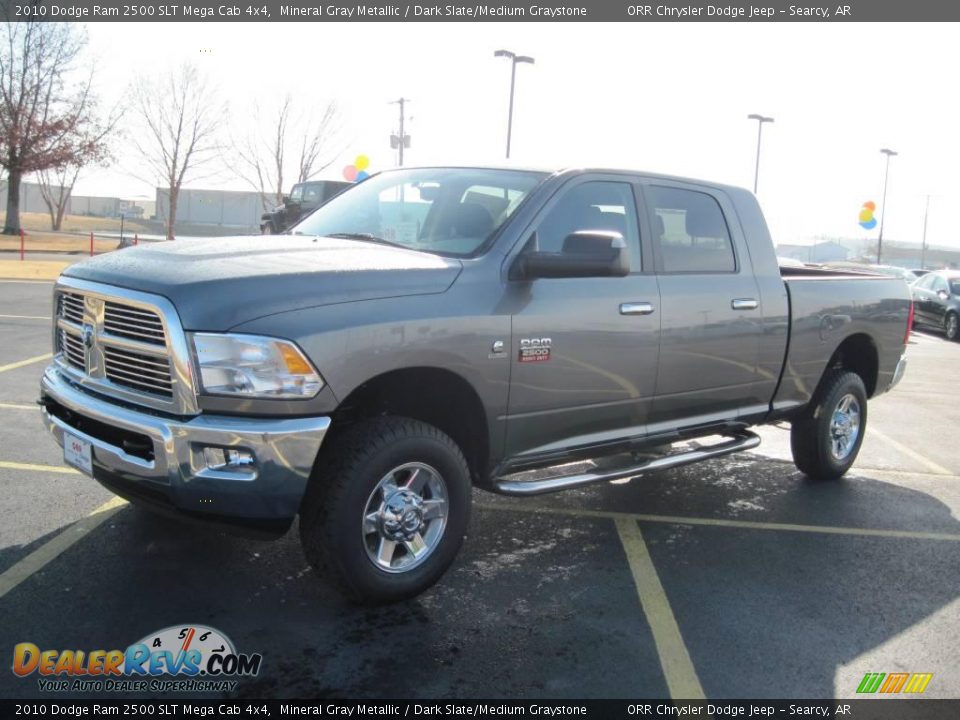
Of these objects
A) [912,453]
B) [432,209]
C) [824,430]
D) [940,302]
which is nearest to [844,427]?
[824,430]

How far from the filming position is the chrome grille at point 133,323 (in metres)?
3.41

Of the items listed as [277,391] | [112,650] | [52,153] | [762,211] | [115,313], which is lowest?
[112,650]

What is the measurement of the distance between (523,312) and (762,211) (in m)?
2.48

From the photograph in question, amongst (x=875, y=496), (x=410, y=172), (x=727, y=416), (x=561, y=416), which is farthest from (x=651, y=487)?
(x=410, y=172)

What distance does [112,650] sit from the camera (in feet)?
10.9

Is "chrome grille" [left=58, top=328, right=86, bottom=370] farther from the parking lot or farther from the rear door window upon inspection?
the rear door window

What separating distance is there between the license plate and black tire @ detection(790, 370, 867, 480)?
4634mm

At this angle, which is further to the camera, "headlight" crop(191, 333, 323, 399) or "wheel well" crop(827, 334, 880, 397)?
"wheel well" crop(827, 334, 880, 397)

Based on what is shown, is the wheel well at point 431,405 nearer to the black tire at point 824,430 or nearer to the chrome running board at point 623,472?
the chrome running board at point 623,472

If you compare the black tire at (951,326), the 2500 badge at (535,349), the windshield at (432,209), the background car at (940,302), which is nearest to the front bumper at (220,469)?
the 2500 badge at (535,349)

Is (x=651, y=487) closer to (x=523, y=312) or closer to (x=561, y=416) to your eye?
(x=561, y=416)

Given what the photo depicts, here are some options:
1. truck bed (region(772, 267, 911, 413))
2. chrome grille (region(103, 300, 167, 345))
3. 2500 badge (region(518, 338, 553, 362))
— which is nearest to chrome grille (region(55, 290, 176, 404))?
chrome grille (region(103, 300, 167, 345))

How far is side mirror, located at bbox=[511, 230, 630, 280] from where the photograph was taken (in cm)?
398

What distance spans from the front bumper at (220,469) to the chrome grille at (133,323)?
0.31 metres
